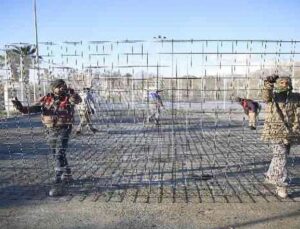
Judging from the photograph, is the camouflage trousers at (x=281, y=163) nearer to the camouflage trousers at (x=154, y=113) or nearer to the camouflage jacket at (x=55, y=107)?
the camouflage jacket at (x=55, y=107)

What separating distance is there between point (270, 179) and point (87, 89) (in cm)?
368

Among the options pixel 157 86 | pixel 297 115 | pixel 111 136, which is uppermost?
pixel 157 86

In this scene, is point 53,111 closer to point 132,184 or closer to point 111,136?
point 132,184

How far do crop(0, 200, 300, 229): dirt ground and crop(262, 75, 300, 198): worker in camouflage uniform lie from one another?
0.63 meters

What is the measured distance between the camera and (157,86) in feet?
21.8

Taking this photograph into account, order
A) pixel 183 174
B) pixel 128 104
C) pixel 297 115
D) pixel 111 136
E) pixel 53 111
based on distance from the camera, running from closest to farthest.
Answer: pixel 297 115 → pixel 53 111 → pixel 128 104 → pixel 183 174 → pixel 111 136

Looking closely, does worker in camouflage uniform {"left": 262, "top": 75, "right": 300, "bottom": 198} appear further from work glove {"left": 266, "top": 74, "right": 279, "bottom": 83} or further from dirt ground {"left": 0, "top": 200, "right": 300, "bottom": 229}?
dirt ground {"left": 0, "top": 200, "right": 300, "bottom": 229}

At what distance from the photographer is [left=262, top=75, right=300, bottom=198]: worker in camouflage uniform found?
6.22 metres

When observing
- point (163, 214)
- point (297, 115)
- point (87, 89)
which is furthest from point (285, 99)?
point (87, 89)

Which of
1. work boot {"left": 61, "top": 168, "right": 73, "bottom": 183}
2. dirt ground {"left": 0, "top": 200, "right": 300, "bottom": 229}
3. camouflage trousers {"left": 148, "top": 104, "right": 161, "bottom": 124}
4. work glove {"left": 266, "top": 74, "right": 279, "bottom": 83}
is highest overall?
work glove {"left": 266, "top": 74, "right": 279, "bottom": 83}

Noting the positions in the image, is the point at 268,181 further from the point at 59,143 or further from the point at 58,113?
the point at 58,113

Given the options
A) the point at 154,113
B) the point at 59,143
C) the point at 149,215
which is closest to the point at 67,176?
the point at 59,143

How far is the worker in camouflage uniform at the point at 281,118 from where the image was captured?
245 inches

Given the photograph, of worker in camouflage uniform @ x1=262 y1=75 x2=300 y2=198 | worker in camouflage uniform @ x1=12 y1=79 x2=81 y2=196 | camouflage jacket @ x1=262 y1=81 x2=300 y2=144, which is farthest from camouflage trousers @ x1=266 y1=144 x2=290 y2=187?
worker in camouflage uniform @ x1=12 y1=79 x2=81 y2=196
